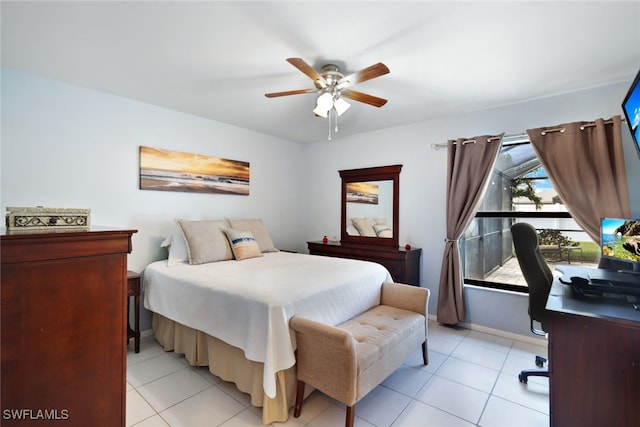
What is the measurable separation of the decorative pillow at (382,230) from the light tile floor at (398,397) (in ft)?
5.11

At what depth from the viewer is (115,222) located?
2.79 metres

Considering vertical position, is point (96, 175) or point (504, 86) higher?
point (504, 86)

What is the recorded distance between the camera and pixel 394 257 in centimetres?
336

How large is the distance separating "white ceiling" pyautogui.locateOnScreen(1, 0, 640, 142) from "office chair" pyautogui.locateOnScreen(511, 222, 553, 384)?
1276mm

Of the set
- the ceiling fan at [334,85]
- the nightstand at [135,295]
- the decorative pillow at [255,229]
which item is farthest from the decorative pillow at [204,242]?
the ceiling fan at [334,85]

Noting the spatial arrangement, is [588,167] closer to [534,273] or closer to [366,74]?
[534,273]

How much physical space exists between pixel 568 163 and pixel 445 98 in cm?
122

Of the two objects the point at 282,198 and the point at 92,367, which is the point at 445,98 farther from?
the point at 92,367

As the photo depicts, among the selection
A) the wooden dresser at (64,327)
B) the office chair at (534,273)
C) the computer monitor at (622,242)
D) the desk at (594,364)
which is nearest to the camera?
the wooden dresser at (64,327)

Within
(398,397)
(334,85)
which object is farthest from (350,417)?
(334,85)

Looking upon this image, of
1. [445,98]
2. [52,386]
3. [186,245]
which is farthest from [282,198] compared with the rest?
[52,386]

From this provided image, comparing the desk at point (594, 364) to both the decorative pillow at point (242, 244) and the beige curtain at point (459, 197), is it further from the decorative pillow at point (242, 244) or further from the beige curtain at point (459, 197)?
the decorative pillow at point (242, 244)

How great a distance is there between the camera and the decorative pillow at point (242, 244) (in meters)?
3.04

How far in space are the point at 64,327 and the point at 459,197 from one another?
3.27 metres
